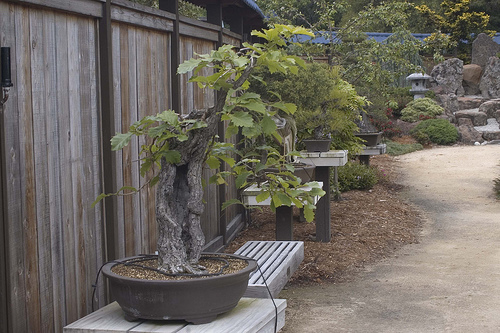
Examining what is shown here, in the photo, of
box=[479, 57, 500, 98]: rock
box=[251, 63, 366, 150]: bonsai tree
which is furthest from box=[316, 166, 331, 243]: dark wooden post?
box=[479, 57, 500, 98]: rock

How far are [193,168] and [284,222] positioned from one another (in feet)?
9.94

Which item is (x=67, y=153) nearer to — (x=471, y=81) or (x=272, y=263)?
(x=272, y=263)

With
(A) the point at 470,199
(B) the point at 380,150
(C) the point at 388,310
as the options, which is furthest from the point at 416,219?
(C) the point at 388,310

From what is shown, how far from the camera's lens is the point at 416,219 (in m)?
8.42

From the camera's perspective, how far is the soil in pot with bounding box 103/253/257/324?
2492 millimetres

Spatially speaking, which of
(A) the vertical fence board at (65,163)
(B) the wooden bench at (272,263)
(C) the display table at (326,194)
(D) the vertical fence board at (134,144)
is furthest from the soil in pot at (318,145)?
(A) the vertical fence board at (65,163)

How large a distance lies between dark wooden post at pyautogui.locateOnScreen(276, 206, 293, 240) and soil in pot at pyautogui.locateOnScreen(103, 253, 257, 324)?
10.2ft

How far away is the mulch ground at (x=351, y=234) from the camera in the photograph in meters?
5.84

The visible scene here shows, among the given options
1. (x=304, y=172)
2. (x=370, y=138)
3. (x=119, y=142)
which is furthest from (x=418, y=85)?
(x=119, y=142)

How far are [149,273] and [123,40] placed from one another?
65.0 inches

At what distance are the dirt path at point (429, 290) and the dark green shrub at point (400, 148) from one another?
23.6ft

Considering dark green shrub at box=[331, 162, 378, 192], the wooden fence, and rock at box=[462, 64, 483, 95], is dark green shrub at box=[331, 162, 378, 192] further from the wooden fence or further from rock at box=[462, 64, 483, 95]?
rock at box=[462, 64, 483, 95]

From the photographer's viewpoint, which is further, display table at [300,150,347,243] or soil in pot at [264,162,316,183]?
display table at [300,150,347,243]

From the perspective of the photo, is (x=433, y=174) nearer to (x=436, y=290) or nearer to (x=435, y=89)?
(x=436, y=290)
